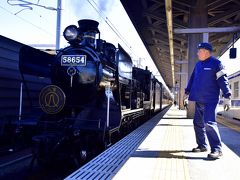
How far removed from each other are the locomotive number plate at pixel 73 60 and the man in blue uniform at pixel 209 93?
2680 millimetres

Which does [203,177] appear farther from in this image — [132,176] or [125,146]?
[125,146]

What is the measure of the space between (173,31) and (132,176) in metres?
9.82

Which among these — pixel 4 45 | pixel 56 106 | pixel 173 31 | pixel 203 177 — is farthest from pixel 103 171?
pixel 173 31

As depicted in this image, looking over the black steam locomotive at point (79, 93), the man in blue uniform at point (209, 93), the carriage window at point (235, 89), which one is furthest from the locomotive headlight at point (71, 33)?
the carriage window at point (235, 89)

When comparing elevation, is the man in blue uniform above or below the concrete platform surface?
above

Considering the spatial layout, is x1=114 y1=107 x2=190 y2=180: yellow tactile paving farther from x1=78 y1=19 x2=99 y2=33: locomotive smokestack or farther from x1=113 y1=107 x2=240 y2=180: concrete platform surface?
Result: x1=78 y1=19 x2=99 y2=33: locomotive smokestack

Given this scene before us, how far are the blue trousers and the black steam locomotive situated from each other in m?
1.89

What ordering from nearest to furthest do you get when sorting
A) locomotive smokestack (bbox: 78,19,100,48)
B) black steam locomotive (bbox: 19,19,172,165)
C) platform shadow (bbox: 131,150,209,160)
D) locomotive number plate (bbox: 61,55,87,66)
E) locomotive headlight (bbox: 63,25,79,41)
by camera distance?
platform shadow (bbox: 131,150,209,160)
black steam locomotive (bbox: 19,19,172,165)
locomotive number plate (bbox: 61,55,87,66)
locomotive headlight (bbox: 63,25,79,41)
locomotive smokestack (bbox: 78,19,100,48)

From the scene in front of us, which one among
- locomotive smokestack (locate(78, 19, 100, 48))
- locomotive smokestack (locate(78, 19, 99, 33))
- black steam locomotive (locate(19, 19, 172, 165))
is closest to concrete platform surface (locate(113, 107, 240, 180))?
black steam locomotive (locate(19, 19, 172, 165))

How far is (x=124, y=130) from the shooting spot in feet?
30.7

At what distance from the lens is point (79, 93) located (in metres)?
7.57

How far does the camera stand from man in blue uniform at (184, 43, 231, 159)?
17.4 ft

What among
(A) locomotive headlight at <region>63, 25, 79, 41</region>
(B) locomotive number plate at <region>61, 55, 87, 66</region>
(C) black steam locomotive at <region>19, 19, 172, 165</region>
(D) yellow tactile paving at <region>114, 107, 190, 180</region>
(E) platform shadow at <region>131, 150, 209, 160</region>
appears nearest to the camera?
(D) yellow tactile paving at <region>114, 107, 190, 180</region>

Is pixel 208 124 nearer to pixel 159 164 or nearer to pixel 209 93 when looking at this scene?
pixel 209 93
